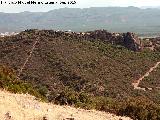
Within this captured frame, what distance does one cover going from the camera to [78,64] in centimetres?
9756

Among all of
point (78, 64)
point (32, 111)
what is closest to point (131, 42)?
point (78, 64)

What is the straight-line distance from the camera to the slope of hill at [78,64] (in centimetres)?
8081

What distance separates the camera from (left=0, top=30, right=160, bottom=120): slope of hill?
80812 millimetres

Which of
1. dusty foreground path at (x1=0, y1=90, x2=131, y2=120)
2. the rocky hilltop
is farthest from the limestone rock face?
dusty foreground path at (x1=0, y1=90, x2=131, y2=120)

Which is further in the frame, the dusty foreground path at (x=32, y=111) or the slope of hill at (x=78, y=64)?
the slope of hill at (x=78, y=64)

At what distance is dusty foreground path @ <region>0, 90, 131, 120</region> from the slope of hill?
3873cm

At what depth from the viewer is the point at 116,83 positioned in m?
87.1

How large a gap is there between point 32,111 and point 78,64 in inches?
2869

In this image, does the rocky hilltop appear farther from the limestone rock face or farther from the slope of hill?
the slope of hill

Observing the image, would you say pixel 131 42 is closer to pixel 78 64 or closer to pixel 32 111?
pixel 78 64

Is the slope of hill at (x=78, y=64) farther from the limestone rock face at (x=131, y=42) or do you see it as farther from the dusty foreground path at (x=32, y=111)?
the dusty foreground path at (x=32, y=111)

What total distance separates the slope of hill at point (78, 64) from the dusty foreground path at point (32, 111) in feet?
127

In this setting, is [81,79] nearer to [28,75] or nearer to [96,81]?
[96,81]

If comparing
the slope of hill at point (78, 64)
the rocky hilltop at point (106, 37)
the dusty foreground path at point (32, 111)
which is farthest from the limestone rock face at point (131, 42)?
the dusty foreground path at point (32, 111)
